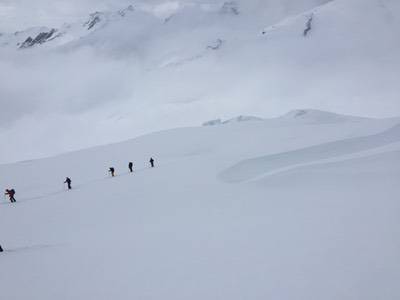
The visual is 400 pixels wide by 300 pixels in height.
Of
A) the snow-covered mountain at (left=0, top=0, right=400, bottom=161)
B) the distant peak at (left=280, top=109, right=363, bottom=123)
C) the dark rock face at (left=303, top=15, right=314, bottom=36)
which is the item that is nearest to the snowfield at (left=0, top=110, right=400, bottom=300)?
the distant peak at (left=280, top=109, right=363, bottom=123)

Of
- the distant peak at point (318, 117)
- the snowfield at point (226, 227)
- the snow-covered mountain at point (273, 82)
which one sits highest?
the snow-covered mountain at point (273, 82)

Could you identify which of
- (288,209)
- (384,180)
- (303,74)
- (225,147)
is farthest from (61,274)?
(303,74)

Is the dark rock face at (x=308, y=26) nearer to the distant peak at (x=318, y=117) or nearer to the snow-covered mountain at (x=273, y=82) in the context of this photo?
the snow-covered mountain at (x=273, y=82)

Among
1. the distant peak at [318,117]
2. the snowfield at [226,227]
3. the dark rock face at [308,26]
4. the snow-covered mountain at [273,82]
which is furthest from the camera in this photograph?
the dark rock face at [308,26]

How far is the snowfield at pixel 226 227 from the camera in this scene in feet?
34.5

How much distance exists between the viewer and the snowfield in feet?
34.5

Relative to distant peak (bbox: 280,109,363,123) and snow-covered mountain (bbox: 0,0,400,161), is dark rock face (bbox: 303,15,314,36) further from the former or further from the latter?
distant peak (bbox: 280,109,363,123)

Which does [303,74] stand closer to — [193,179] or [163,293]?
[193,179]

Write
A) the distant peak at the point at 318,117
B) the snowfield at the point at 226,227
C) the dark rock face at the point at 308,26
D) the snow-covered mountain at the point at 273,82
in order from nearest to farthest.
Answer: the snowfield at the point at 226,227, the distant peak at the point at 318,117, the snow-covered mountain at the point at 273,82, the dark rock face at the point at 308,26

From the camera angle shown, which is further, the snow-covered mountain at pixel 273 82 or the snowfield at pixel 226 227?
the snow-covered mountain at pixel 273 82

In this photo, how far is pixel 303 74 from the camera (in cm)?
14925

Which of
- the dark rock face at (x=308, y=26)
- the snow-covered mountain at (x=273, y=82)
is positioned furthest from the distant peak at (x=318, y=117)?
the dark rock face at (x=308, y=26)

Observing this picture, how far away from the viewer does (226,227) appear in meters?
14.1

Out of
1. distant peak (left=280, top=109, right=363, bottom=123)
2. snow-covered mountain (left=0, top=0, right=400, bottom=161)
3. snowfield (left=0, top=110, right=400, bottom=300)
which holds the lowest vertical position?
snowfield (left=0, top=110, right=400, bottom=300)
